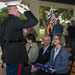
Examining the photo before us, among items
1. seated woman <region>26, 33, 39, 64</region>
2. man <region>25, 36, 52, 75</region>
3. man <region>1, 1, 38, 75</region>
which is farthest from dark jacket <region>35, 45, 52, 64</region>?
man <region>1, 1, 38, 75</region>

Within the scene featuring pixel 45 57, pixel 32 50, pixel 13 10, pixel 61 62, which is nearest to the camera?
pixel 13 10

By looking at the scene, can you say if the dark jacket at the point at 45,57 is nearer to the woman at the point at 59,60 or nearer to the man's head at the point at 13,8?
the woman at the point at 59,60

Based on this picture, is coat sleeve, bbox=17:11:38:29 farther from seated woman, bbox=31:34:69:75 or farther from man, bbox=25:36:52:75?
man, bbox=25:36:52:75

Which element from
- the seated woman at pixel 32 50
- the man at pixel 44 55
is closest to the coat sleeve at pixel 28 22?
the man at pixel 44 55

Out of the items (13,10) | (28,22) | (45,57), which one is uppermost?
(13,10)

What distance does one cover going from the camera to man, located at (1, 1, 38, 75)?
327 cm

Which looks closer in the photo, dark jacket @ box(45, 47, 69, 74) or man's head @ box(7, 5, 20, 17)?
man's head @ box(7, 5, 20, 17)

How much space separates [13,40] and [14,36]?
0.22 feet

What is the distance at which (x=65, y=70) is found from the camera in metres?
4.48

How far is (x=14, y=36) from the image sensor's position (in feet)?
10.9

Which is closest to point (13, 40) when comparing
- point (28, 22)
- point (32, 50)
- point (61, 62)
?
point (28, 22)

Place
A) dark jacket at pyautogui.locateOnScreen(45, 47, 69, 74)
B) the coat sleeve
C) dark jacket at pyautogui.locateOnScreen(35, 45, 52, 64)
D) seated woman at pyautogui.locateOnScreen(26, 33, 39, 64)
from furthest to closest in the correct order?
seated woman at pyautogui.locateOnScreen(26, 33, 39, 64) < dark jacket at pyautogui.locateOnScreen(35, 45, 52, 64) < dark jacket at pyautogui.locateOnScreen(45, 47, 69, 74) < the coat sleeve

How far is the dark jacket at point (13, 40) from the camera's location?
130 inches

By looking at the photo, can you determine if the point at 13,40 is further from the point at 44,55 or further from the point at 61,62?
the point at 44,55
